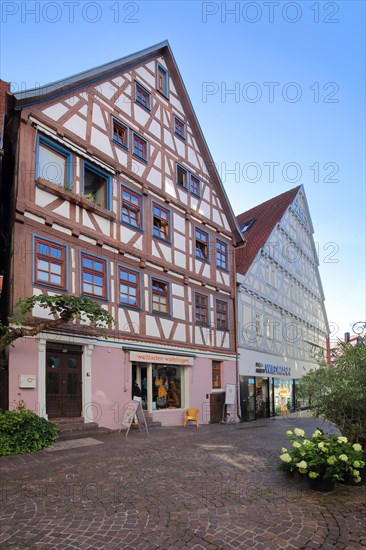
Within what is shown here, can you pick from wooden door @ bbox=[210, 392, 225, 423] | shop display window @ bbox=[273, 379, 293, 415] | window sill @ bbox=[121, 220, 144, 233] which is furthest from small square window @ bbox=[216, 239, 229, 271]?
shop display window @ bbox=[273, 379, 293, 415]

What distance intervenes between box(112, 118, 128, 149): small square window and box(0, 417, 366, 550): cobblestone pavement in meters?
10.7

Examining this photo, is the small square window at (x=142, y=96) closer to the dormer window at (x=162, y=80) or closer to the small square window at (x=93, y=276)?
the dormer window at (x=162, y=80)

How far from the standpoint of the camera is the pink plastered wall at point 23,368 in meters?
10.8

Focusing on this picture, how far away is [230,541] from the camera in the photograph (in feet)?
15.9

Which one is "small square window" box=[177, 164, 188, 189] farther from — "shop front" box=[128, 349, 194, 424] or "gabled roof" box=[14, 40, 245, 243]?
"shop front" box=[128, 349, 194, 424]

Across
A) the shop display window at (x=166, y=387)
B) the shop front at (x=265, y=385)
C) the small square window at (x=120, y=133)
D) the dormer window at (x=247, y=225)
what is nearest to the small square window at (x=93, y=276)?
the shop display window at (x=166, y=387)

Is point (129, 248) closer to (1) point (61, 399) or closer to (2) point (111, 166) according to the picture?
(2) point (111, 166)

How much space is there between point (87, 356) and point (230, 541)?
8.81 meters

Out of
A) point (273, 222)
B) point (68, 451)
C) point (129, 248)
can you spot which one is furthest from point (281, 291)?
point (68, 451)

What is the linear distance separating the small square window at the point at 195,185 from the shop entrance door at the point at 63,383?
942 centimetres

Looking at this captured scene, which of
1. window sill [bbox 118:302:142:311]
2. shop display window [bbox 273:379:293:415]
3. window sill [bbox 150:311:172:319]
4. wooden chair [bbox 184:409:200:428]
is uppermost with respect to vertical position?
window sill [bbox 118:302:142:311]

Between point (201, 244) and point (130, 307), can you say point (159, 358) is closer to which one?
Result: point (130, 307)

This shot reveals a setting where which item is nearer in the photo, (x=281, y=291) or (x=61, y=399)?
(x=61, y=399)

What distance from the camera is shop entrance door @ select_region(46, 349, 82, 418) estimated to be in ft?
39.4
